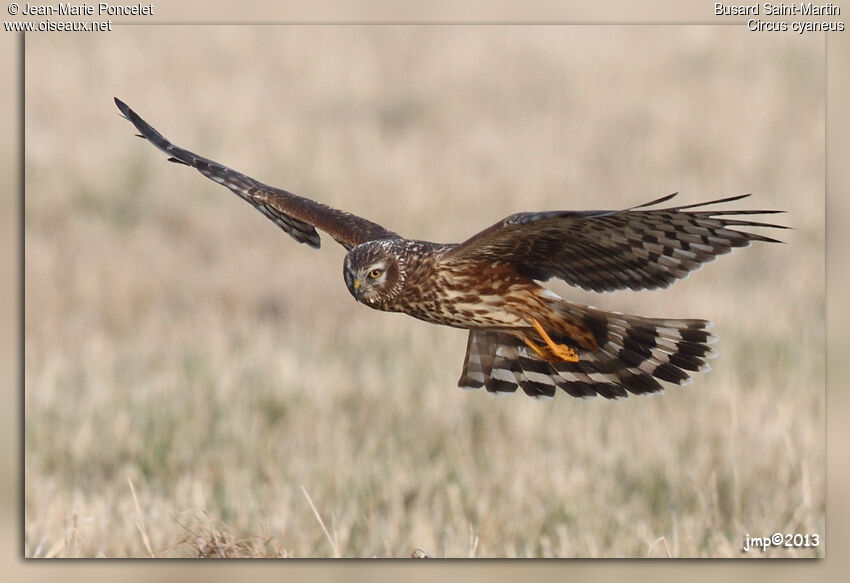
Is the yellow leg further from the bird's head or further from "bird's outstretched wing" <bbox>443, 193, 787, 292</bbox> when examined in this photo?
the bird's head

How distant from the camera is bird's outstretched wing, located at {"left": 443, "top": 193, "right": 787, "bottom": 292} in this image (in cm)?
455

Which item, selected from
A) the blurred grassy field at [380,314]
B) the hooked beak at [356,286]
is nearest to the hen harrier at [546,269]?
the hooked beak at [356,286]

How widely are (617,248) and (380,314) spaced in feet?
16.4

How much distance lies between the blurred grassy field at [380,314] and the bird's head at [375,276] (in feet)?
3.48

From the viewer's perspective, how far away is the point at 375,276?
4688 millimetres

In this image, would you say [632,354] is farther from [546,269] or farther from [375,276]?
[375,276]

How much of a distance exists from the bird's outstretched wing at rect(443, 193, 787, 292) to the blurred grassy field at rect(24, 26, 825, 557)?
1303mm

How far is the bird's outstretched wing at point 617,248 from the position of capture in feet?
14.9

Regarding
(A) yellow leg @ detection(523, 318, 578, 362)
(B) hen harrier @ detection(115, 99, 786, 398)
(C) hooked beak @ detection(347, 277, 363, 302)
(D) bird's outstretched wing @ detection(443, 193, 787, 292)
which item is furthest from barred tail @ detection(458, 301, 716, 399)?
(C) hooked beak @ detection(347, 277, 363, 302)

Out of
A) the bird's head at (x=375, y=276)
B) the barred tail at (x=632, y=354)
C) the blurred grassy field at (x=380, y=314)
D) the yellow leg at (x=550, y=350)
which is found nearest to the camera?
the yellow leg at (x=550, y=350)

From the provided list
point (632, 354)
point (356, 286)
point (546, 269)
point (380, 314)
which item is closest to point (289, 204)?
point (356, 286)

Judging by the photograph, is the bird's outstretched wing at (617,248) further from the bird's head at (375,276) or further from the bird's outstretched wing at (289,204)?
the bird's outstretched wing at (289,204)

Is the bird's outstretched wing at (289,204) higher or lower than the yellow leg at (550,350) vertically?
higher

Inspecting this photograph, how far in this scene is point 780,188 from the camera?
36.4ft
